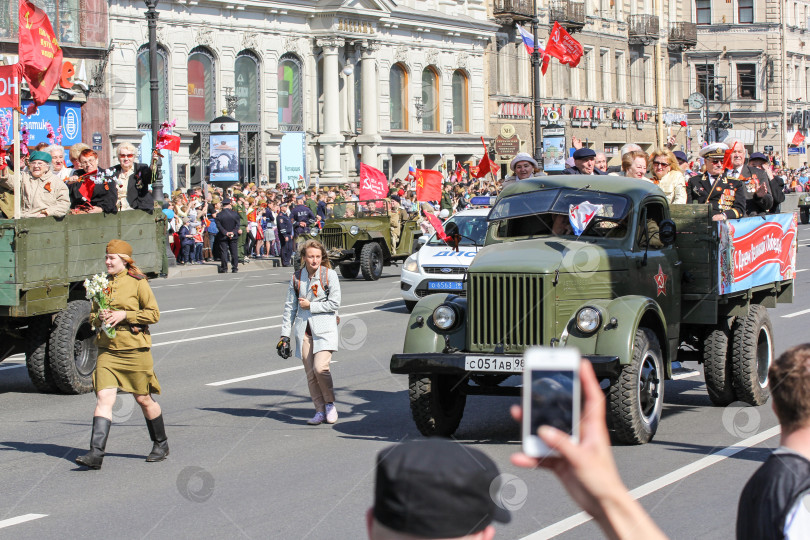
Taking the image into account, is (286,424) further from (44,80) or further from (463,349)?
(44,80)

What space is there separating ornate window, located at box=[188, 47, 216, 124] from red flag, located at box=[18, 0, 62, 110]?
28.3 metres

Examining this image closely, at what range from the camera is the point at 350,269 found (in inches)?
1077

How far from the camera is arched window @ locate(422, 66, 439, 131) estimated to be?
2104 inches

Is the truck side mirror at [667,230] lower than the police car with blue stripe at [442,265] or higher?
higher

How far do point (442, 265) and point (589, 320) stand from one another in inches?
410

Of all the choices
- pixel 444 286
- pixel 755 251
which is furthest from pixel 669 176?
pixel 444 286

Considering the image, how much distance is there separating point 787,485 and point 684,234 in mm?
7611

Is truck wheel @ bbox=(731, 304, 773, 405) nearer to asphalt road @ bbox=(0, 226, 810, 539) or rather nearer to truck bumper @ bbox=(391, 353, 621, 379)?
asphalt road @ bbox=(0, 226, 810, 539)

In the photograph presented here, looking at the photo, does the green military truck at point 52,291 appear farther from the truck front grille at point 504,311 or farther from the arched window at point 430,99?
the arched window at point 430,99

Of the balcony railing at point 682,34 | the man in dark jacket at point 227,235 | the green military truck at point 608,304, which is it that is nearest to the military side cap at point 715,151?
the green military truck at point 608,304

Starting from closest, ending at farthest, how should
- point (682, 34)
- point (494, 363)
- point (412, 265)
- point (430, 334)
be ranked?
1. point (494, 363)
2. point (430, 334)
3. point (412, 265)
4. point (682, 34)

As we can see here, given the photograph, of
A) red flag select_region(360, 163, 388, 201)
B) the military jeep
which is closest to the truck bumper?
the military jeep

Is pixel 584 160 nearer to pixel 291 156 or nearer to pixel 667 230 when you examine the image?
pixel 667 230

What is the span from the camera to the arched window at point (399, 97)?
51.6 m
